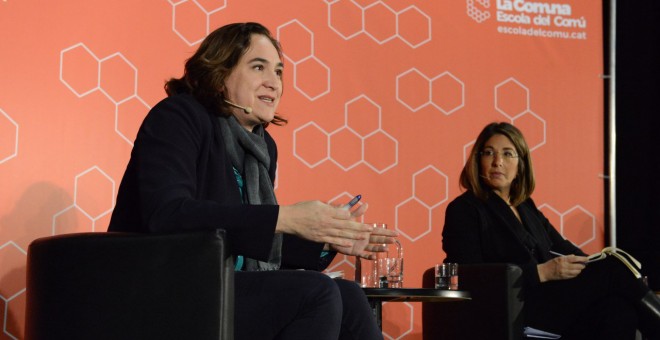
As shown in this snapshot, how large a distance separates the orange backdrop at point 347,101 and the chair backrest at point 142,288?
148 centimetres

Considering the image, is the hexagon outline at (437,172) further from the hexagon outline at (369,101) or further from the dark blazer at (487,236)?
the dark blazer at (487,236)

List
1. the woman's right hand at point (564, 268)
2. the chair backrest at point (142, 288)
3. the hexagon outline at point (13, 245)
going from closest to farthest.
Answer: the chair backrest at point (142, 288) → the woman's right hand at point (564, 268) → the hexagon outline at point (13, 245)

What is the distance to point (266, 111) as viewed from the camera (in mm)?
2176

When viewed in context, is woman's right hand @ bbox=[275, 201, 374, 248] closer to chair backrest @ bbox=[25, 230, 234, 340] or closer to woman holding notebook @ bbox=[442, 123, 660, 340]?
Answer: chair backrest @ bbox=[25, 230, 234, 340]

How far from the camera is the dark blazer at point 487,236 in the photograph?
10.5 feet

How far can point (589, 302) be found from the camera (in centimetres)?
299

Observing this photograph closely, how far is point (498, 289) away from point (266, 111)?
44.9 inches

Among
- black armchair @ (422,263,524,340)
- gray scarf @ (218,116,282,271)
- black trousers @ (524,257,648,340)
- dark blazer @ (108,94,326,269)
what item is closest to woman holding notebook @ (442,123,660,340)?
black trousers @ (524,257,648,340)

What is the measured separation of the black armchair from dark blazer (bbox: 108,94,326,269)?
48.5 inches

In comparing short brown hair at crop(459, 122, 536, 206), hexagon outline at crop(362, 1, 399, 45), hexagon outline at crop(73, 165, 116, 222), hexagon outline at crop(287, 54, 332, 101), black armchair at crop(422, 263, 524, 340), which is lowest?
black armchair at crop(422, 263, 524, 340)

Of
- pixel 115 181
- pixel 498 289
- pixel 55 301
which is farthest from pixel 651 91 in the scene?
pixel 55 301

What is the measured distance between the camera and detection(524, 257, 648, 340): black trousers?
290 centimetres

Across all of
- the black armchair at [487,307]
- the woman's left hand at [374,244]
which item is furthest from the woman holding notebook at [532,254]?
the woman's left hand at [374,244]

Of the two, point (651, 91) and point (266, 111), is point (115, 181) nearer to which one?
point (266, 111)
